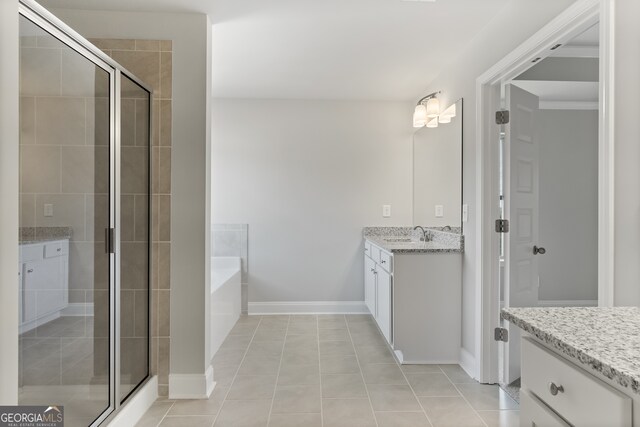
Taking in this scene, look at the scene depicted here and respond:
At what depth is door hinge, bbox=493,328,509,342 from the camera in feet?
8.19

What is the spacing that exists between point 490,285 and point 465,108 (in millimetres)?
1362

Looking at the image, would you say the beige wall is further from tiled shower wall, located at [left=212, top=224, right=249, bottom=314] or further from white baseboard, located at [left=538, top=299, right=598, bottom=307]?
white baseboard, located at [left=538, top=299, right=598, bottom=307]

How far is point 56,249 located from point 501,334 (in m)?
2.61

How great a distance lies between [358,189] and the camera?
171 inches

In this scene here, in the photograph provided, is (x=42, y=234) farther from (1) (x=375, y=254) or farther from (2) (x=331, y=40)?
(1) (x=375, y=254)

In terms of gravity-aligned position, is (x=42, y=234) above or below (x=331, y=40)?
below

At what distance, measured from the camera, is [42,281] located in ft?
4.94

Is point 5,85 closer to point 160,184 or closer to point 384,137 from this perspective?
point 160,184

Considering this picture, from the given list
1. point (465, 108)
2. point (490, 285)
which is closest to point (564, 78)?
point (465, 108)

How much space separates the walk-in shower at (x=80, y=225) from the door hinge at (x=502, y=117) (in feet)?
7.61

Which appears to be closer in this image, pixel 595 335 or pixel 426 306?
pixel 595 335

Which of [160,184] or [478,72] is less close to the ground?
[478,72]

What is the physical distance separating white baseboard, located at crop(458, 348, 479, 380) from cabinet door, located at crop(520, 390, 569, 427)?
5.79ft

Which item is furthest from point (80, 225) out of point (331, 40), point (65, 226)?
point (331, 40)
